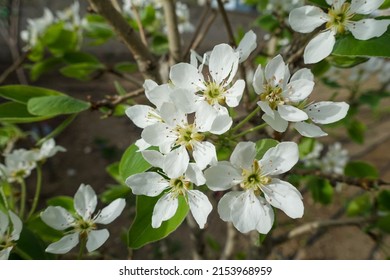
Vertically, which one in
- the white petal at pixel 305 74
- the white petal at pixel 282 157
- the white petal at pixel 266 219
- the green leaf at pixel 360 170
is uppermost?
the white petal at pixel 305 74

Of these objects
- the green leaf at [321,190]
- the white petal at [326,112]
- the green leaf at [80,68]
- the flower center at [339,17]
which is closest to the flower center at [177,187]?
the white petal at [326,112]

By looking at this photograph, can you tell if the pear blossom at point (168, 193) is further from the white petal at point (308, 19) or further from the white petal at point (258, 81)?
the white petal at point (308, 19)

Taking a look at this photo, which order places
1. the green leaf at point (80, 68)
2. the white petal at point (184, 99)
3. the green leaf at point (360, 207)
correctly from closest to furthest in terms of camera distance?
the white petal at point (184, 99) → the green leaf at point (80, 68) → the green leaf at point (360, 207)

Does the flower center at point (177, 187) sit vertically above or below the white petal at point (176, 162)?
below

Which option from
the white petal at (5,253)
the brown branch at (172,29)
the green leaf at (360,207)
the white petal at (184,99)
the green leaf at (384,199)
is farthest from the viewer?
the green leaf at (360,207)

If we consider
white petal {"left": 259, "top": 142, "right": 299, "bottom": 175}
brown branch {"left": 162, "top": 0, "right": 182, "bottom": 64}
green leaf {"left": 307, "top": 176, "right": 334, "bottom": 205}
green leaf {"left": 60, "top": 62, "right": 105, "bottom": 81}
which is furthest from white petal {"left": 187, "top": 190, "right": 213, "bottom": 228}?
green leaf {"left": 307, "top": 176, "right": 334, "bottom": 205}
